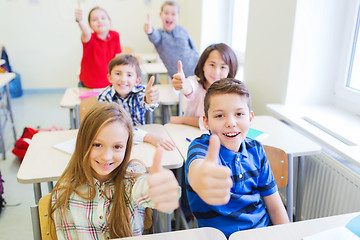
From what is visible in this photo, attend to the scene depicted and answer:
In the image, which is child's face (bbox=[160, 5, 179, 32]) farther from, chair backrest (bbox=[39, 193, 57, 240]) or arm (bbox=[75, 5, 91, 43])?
chair backrest (bbox=[39, 193, 57, 240])

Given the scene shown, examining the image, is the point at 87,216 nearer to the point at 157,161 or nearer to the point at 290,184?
the point at 157,161

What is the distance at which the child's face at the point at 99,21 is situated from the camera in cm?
300

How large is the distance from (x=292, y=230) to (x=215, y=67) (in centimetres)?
120

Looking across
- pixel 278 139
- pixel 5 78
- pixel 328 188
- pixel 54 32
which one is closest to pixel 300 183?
pixel 328 188

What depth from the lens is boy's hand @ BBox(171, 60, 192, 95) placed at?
74.9 inches

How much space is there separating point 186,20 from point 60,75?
231 centimetres

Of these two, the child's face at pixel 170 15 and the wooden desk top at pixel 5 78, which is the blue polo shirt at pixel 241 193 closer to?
the child's face at pixel 170 15

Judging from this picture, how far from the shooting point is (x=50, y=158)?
1595mm

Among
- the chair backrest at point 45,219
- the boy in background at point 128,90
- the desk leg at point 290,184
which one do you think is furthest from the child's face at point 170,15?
the chair backrest at point 45,219

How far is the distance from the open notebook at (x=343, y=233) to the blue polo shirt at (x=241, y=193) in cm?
31

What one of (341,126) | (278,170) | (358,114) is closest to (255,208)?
(278,170)

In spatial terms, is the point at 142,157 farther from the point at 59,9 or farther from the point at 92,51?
the point at 59,9

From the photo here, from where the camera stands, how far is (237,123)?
4.04ft

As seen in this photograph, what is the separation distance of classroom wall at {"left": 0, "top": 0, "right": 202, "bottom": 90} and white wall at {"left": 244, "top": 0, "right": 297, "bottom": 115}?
234cm
